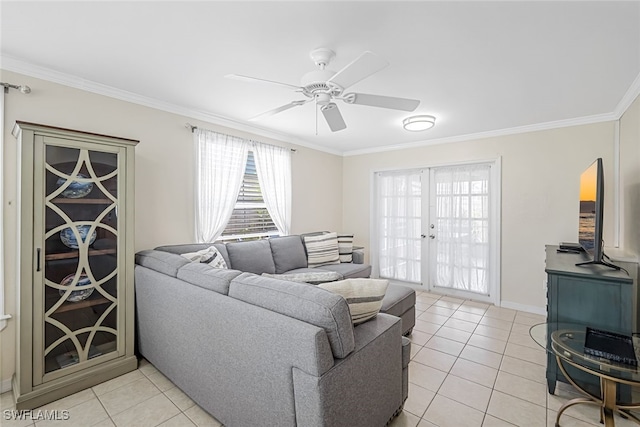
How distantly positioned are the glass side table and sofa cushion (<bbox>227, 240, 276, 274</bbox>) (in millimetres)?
2726

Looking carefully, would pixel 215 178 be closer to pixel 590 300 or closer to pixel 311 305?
pixel 311 305

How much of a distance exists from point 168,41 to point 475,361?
353 centimetres

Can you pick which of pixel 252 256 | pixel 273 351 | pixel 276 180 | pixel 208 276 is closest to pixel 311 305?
pixel 273 351

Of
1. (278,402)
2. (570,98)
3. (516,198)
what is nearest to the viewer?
(278,402)

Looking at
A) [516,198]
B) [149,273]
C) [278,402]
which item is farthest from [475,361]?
[149,273]

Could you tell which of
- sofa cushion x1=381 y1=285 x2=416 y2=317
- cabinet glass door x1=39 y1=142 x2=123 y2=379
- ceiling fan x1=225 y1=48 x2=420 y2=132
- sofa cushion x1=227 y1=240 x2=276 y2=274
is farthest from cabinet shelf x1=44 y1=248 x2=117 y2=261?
sofa cushion x1=381 y1=285 x2=416 y2=317

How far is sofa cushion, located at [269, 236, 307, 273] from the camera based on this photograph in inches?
152

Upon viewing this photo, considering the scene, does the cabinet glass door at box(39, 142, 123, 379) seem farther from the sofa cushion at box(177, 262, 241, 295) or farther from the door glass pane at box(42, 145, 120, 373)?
the sofa cushion at box(177, 262, 241, 295)

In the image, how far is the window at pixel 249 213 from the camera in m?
3.85

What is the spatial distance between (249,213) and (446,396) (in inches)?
118

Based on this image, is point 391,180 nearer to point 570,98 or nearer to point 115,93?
point 570,98

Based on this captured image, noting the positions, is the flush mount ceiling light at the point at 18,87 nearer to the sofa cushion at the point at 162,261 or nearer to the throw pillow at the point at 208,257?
the sofa cushion at the point at 162,261

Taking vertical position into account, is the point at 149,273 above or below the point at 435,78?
below

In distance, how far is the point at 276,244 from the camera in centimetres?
394
